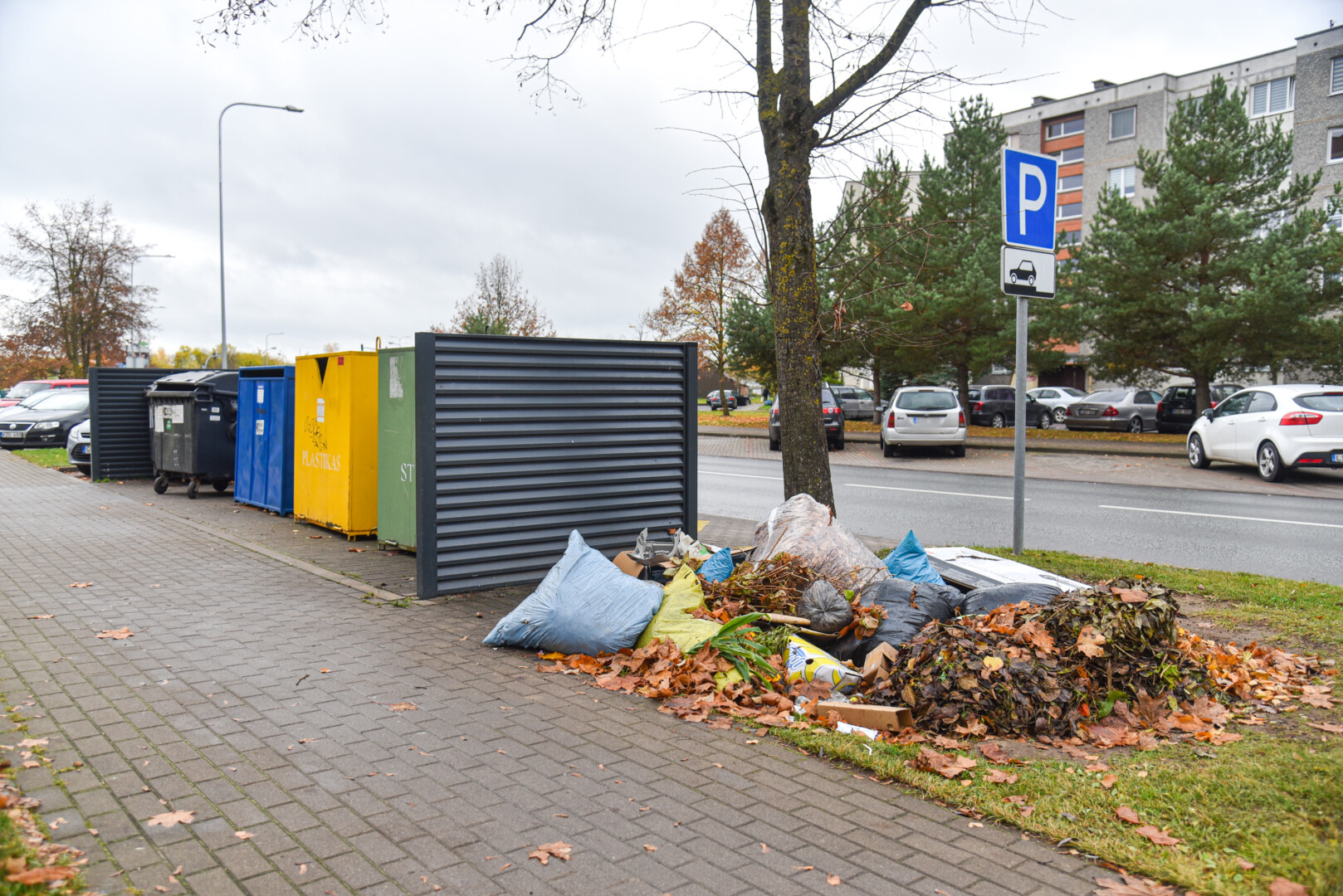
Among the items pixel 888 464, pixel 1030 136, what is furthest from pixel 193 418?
pixel 1030 136

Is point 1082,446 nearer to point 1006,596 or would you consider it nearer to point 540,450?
point 540,450

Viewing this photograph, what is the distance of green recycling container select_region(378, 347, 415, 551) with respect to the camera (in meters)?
7.88

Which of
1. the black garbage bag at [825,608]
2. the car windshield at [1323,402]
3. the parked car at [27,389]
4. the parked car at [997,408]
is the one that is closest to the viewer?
the black garbage bag at [825,608]

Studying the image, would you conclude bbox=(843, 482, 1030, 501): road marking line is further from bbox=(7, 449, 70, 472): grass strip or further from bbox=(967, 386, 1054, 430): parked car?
bbox=(967, 386, 1054, 430): parked car

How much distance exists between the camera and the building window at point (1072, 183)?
55.0m

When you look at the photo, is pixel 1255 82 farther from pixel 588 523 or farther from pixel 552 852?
pixel 552 852

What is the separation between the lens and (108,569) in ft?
24.4

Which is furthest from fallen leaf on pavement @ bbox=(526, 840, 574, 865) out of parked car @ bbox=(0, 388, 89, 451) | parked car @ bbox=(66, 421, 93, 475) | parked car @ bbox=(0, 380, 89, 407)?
parked car @ bbox=(0, 380, 89, 407)

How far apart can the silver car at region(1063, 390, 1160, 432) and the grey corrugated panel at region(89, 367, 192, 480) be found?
2759 cm

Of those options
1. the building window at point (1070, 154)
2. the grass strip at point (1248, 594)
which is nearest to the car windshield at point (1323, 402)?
the grass strip at point (1248, 594)

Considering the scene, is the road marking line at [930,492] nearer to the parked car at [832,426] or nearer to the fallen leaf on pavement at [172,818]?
the parked car at [832,426]

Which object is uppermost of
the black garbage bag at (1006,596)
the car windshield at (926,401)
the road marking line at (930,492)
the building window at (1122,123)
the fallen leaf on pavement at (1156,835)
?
the building window at (1122,123)

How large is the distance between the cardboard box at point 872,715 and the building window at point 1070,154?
58.6m

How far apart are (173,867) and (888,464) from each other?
18017mm
